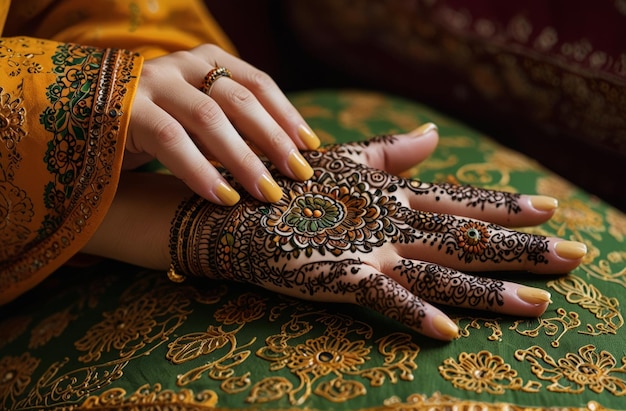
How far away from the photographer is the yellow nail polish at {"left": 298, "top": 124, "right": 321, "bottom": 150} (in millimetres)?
712

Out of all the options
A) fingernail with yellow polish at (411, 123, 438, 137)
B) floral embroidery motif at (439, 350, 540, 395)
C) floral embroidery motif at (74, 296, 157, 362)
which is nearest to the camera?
floral embroidery motif at (439, 350, 540, 395)

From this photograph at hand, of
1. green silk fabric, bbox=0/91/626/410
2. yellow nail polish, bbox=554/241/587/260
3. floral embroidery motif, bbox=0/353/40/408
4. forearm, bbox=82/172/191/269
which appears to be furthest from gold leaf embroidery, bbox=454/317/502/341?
floral embroidery motif, bbox=0/353/40/408

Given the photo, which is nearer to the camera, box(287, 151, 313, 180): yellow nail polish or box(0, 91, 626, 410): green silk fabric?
box(0, 91, 626, 410): green silk fabric

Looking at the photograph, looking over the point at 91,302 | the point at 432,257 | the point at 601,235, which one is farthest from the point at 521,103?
the point at 91,302

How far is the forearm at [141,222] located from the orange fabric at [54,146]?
0.17 feet

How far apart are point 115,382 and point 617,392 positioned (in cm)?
45

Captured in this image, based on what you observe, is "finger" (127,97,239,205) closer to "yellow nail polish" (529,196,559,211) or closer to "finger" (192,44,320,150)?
"finger" (192,44,320,150)

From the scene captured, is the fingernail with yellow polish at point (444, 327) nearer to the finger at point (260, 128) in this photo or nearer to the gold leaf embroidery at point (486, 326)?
the gold leaf embroidery at point (486, 326)

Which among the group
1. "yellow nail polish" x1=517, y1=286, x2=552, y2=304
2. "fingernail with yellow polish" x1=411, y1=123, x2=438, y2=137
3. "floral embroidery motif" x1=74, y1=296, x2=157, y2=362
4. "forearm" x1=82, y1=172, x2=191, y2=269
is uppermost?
"fingernail with yellow polish" x1=411, y1=123, x2=438, y2=137

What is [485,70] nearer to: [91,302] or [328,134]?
[328,134]

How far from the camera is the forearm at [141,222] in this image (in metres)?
0.70

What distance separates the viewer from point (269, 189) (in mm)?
648

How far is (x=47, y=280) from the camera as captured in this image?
815 mm

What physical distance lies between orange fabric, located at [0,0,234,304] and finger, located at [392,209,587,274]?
31cm
